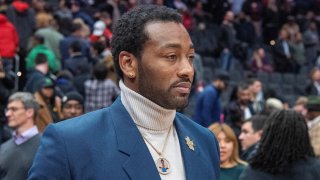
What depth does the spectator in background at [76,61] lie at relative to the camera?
13953 millimetres

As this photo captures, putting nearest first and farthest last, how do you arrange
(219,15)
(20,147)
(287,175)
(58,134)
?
(58,134) → (287,175) → (20,147) → (219,15)

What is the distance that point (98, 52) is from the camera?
15203 mm

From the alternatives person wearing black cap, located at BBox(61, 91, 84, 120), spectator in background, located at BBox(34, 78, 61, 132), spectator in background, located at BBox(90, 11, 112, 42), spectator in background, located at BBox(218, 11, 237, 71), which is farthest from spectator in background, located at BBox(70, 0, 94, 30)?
person wearing black cap, located at BBox(61, 91, 84, 120)

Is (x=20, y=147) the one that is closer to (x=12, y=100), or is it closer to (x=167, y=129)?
(x=12, y=100)

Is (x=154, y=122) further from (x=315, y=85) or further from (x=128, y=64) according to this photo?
(x=315, y=85)

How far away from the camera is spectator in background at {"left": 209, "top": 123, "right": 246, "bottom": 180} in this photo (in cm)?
676

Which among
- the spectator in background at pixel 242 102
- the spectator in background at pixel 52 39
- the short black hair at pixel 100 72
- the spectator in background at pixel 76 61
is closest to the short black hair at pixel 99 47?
the spectator in background at pixel 52 39

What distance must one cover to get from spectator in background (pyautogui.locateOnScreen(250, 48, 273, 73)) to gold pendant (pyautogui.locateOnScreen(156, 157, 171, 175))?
1724 centimetres

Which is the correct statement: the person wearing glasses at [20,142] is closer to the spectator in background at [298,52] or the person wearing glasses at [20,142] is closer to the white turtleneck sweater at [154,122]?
the white turtleneck sweater at [154,122]

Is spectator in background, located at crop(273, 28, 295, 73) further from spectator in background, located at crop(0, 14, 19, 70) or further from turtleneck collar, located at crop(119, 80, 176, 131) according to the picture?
turtleneck collar, located at crop(119, 80, 176, 131)

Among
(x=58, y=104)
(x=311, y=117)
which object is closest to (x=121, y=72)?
(x=311, y=117)

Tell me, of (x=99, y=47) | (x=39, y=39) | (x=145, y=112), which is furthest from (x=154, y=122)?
(x=99, y=47)

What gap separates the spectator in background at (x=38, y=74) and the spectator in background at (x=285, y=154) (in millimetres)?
6264

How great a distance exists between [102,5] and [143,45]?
17.5m
